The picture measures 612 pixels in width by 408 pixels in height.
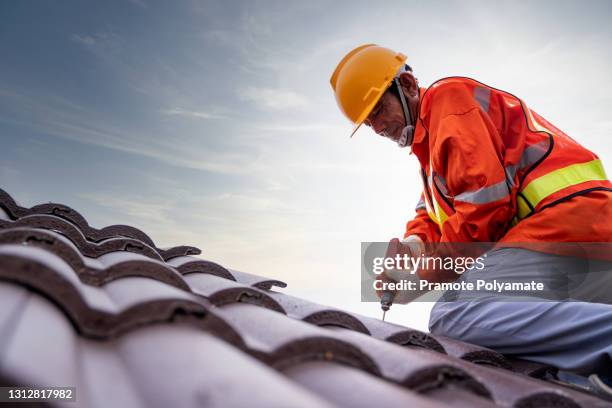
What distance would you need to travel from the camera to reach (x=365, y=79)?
425 cm

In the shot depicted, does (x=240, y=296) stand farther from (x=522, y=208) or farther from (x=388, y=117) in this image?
(x=388, y=117)

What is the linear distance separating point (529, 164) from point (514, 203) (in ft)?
0.92

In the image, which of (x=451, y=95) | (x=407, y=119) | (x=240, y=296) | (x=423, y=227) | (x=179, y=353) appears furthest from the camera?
(x=423, y=227)

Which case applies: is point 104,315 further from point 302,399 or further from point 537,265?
point 537,265

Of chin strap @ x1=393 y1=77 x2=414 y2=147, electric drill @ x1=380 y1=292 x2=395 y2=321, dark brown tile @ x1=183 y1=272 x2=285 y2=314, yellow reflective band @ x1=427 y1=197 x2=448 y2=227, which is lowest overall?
dark brown tile @ x1=183 y1=272 x2=285 y2=314

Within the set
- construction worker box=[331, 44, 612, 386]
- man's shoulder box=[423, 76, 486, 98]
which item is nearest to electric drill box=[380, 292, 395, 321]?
construction worker box=[331, 44, 612, 386]

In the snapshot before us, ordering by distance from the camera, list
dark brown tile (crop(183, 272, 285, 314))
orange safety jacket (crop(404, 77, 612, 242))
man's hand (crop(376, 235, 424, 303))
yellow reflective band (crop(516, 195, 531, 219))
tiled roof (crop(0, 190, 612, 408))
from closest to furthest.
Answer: tiled roof (crop(0, 190, 612, 408)) → dark brown tile (crop(183, 272, 285, 314)) → orange safety jacket (crop(404, 77, 612, 242)) → yellow reflective band (crop(516, 195, 531, 219)) → man's hand (crop(376, 235, 424, 303))

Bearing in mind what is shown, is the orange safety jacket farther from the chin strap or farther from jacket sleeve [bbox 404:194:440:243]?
jacket sleeve [bbox 404:194:440:243]

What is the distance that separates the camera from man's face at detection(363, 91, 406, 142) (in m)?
4.21

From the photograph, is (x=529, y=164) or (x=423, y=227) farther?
(x=423, y=227)

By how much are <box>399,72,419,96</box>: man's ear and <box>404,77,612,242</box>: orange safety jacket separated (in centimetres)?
47

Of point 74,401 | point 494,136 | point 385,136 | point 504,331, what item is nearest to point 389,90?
point 385,136

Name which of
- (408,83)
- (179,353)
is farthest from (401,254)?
(179,353)

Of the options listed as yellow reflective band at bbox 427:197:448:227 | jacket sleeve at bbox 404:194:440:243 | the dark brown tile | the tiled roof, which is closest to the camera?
the tiled roof
